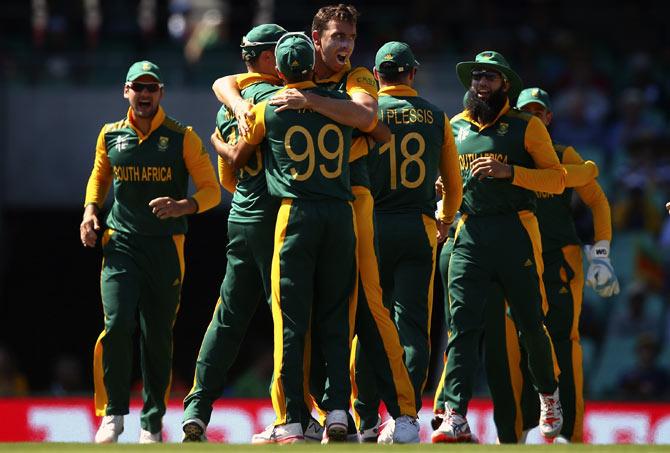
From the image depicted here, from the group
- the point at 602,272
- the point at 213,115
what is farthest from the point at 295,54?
the point at 213,115

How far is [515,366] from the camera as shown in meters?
10.7

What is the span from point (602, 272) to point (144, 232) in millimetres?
3162

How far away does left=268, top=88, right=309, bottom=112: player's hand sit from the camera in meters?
8.67

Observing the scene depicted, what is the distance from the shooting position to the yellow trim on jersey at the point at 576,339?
1113cm

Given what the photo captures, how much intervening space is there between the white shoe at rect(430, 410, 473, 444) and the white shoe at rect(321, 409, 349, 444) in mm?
1137

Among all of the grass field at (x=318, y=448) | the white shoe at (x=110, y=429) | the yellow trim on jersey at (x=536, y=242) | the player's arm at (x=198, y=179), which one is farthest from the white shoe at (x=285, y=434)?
the yellow trim on jersey at (x=536, y=242)

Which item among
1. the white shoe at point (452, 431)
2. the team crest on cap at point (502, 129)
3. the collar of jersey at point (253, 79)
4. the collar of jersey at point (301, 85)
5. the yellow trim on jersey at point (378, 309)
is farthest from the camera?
the team crest on cap at point (502, 129)

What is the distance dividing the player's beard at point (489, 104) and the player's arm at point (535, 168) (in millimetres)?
217

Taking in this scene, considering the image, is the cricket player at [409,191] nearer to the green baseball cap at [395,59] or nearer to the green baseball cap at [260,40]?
the green baseball cap at [395,59]

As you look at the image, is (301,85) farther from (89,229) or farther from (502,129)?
(89,229)

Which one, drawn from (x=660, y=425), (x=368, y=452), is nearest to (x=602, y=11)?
(x=660, y=425)

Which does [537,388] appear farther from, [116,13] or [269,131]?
[116,13]

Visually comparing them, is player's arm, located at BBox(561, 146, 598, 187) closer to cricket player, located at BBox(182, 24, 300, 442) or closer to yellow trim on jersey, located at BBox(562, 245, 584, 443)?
yellow trim on jersey, located at BBox(562, 245, 584, 443)

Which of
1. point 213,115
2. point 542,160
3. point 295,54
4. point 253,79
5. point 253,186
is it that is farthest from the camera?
point 213,115
